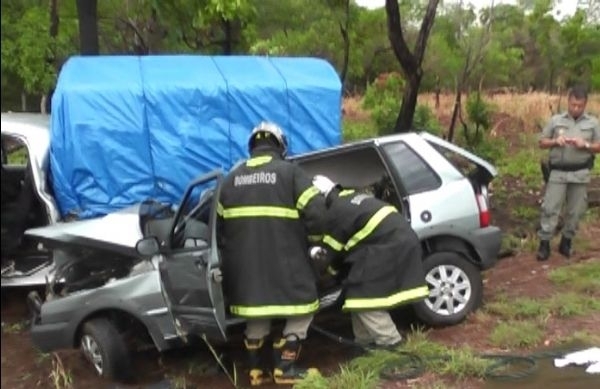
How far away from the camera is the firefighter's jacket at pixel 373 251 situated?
19.2ft

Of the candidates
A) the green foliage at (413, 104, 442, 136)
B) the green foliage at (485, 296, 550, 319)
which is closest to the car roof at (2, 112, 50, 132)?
the green foliage at (485, 296, 550, 319)

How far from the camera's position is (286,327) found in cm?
579

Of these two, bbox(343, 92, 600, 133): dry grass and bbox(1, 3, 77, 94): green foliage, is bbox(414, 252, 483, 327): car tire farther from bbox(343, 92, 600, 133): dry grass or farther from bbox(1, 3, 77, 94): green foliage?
bbox(343, 92, 600, 133): dry grass

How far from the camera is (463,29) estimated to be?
1720 cm

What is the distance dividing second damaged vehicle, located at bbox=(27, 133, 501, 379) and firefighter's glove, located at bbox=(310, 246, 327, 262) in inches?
13.9

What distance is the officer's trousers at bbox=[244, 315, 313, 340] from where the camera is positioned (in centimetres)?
575

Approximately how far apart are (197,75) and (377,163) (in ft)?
7.67

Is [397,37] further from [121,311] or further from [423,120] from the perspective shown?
[121,311]

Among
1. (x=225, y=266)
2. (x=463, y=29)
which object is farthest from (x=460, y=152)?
(x=463, y=29)

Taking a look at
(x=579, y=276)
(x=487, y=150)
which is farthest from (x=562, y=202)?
(x=487, y=150)

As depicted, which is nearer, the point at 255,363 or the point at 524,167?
the point at 255,363

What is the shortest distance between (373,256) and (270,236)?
0.82m

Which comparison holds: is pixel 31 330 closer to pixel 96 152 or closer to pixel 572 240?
pixel 96 152

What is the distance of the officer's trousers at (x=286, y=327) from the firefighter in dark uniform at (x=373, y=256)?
1.18 feet
